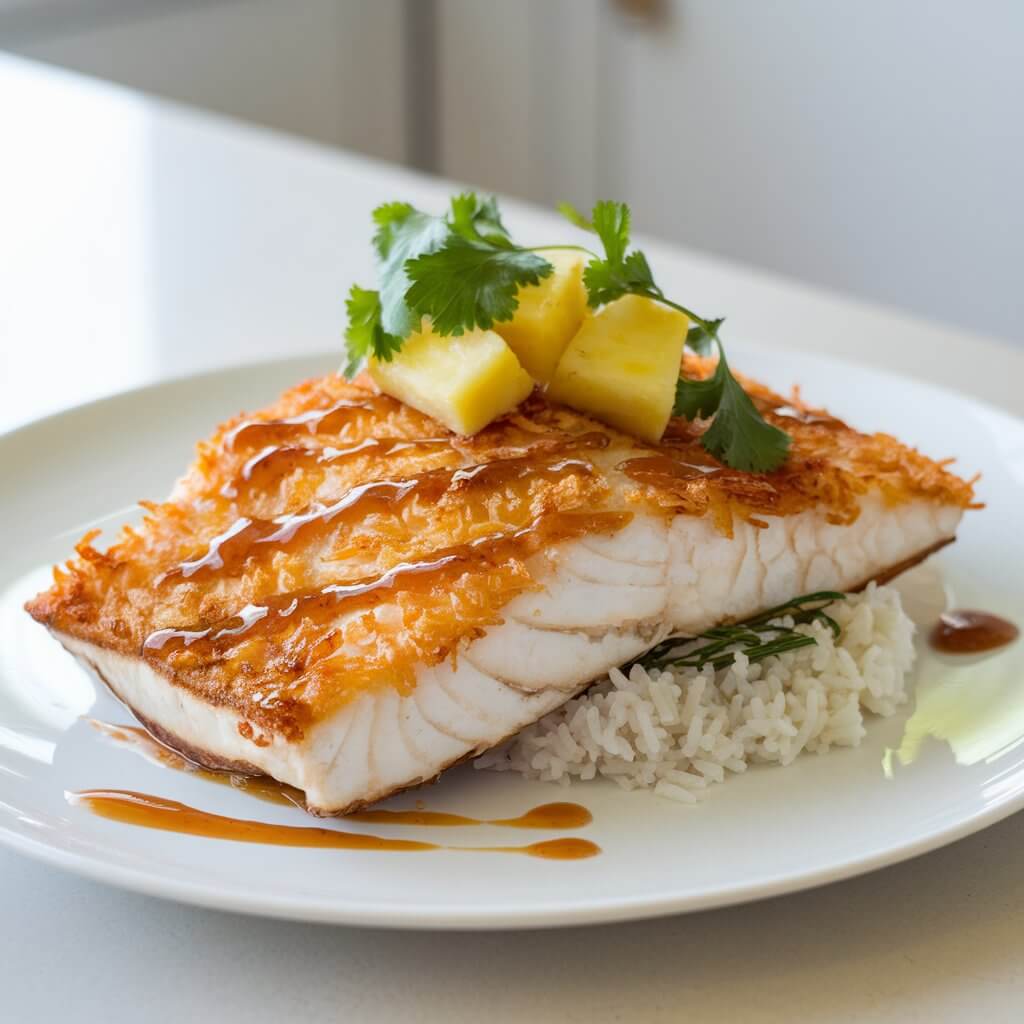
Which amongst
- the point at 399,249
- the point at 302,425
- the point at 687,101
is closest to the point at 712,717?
the point at 302,425

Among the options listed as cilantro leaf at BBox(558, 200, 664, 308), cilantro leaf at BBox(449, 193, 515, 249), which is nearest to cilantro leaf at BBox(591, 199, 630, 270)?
cilantro leaf at BBox(558, 200, 664, 308)

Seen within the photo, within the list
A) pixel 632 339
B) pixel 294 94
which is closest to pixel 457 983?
pixel 632 339

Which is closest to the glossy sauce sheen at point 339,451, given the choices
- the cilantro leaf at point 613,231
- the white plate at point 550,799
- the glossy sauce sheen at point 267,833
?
the cilantro leaf at point 613,231

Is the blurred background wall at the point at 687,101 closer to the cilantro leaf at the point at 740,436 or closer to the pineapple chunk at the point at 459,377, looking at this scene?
the cilantro leaf at the point at 740,436

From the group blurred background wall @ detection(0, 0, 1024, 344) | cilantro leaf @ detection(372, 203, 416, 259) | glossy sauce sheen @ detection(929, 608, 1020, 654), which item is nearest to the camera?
glossy sauce sheen @ detection(929, 608, 1020, 654)

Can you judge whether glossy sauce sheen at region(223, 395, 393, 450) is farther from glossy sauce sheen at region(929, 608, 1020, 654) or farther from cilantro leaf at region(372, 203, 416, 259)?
glossy sauce sheen at region(929, 608, 1020, 654)

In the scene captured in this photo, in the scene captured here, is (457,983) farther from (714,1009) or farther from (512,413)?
(512,413)

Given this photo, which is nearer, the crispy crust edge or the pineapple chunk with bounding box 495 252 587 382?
the crispy crust edge

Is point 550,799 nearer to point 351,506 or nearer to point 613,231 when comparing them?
point 351,506
